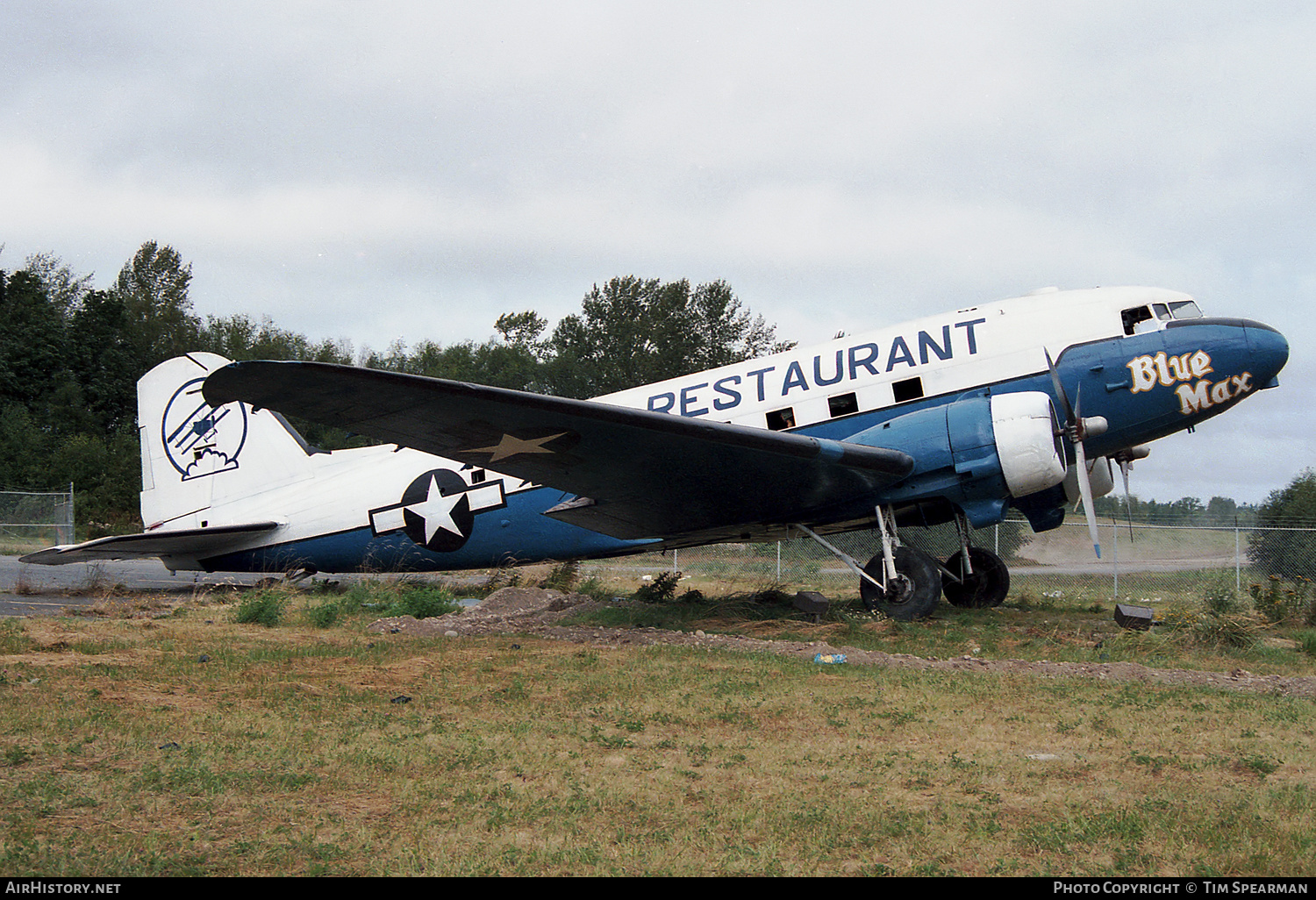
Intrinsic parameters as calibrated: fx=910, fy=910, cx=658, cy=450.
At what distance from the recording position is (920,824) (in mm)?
4320

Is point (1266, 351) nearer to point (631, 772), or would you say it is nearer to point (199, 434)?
point (631, 772)

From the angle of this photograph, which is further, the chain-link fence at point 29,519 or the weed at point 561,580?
the chain-link fence at point 29,519

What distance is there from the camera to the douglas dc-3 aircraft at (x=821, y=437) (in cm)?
961

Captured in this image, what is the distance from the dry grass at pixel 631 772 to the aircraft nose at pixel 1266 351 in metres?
5.99

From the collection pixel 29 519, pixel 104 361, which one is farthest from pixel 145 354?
pixel 29 519

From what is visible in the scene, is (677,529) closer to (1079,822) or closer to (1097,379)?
(1097,379)

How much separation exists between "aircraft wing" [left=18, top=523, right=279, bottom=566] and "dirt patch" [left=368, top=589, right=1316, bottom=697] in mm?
5252

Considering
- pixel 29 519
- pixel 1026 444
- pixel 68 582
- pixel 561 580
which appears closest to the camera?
pixel 1026 444

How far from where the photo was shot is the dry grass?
393 cm

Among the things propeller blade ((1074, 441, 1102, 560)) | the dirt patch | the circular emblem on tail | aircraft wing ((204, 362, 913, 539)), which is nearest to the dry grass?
the dirt patch

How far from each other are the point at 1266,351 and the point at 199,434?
55.7ft

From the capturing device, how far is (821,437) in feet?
41.2

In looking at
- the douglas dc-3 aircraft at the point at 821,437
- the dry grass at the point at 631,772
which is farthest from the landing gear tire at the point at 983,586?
the dry grass at the point at 631,772

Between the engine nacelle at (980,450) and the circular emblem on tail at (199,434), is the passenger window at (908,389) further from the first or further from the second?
the circular emblem on tail at (199,434)
